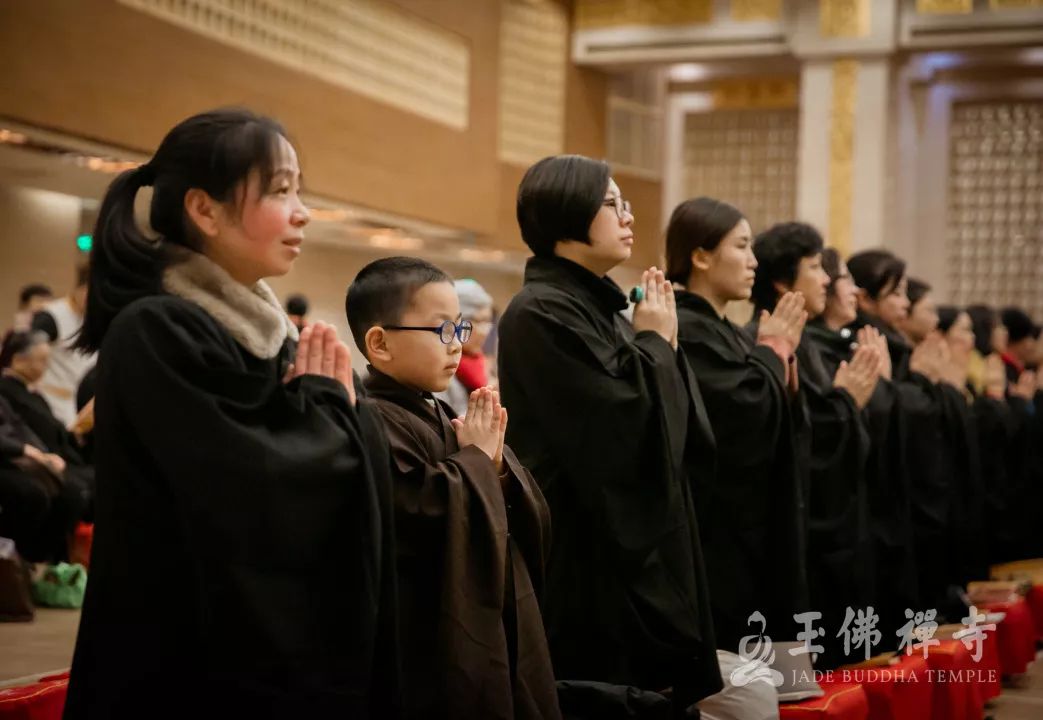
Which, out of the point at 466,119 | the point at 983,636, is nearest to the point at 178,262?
the point at 983,636

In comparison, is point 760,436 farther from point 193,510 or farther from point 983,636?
point 193,510

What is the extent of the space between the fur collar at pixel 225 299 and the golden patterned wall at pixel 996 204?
1352 cm

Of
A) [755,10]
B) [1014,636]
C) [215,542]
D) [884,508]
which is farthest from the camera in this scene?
[755,10]

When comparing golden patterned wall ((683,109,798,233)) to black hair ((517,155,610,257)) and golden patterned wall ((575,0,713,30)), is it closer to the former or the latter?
golden patterned wall ((575,0,713,30))

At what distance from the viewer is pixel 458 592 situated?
2506mm

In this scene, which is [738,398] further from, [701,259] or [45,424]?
[45,424]

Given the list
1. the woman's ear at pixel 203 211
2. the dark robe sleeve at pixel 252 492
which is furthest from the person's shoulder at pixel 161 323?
the woman's ear at pixel 203 211

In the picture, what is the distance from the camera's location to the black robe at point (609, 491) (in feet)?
10.9

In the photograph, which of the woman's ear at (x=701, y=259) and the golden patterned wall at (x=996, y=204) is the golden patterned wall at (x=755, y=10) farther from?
the woman's ear at (x=701, y=259)

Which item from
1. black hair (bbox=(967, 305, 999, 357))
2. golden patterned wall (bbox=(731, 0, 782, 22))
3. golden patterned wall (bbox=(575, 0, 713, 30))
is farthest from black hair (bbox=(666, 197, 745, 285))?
golden patterned wall (bbox=(575, 0, 713, 30))

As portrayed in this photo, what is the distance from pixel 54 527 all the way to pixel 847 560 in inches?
168

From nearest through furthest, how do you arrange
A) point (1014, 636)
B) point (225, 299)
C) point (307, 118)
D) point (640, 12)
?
point (225, 299), point (1014, 636), point (307, 118), point (640, 12)

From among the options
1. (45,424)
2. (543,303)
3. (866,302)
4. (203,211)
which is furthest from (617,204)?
(45,424)

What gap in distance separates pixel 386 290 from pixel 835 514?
8.10ft
